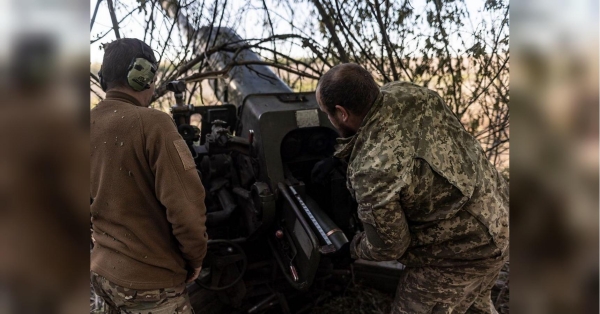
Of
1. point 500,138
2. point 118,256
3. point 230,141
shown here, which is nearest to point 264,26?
point 230,141

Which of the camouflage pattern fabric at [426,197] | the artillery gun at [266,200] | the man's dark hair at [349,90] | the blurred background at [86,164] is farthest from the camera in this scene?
the artillery gun at [266,200]

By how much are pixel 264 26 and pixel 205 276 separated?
2754mm

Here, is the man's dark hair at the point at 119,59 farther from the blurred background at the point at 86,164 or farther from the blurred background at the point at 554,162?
the blurred background at the point at 554,162

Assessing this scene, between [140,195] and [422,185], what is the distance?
1.27 meters

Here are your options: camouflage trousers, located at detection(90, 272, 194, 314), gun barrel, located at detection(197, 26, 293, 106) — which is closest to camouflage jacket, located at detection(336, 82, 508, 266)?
camouflage trousers, located at detection(90, 272, 194, 314)

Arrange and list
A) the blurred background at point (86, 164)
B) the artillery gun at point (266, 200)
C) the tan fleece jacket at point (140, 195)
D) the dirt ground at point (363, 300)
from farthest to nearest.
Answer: the dirt ground at point (363, 300) < the artillery gun at point (266, 200) < the tan fleece jacket at point (140, 195) < the blurred background at point (86, 164)

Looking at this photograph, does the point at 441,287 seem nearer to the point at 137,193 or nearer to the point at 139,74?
the point at 137,193

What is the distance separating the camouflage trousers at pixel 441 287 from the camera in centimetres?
245

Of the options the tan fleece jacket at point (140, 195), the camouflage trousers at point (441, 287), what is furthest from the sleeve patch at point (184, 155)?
the camouflage trousers at point (441, 287)

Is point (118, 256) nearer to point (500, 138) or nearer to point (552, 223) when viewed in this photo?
point (552, 223)

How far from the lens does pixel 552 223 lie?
83 cm

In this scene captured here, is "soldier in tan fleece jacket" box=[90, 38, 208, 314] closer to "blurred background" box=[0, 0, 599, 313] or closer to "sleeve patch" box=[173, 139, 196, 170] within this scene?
"sleeve patch" box=[173, 139, 196, 170]

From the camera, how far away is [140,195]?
2012 millimetres

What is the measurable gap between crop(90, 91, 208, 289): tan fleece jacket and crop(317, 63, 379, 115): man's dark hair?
748mm
